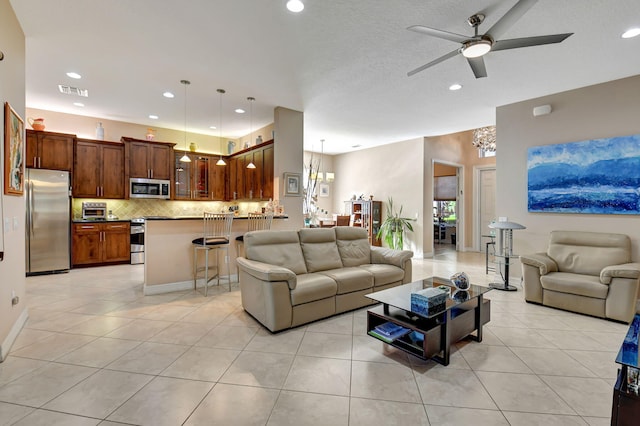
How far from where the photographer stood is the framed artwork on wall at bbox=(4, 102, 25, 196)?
251 centimetres

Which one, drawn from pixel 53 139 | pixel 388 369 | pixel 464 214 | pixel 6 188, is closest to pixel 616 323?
pixel 388 369

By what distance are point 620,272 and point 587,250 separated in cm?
72

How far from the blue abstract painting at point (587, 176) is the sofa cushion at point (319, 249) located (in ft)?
10.9

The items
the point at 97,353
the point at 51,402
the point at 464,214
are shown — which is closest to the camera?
the point at 51,402

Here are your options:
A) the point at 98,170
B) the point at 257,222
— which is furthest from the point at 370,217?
the point at 98,170

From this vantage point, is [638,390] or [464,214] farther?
[464,214]

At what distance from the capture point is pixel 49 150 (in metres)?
5.38

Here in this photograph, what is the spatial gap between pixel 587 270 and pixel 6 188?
642 centimetres

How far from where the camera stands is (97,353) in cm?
244

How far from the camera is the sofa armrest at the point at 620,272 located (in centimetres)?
301

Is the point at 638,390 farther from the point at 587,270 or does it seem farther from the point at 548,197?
the point at 548,197

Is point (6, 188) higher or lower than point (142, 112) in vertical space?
lower

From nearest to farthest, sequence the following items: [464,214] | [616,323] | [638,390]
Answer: [638,390] → [616,323] → [464,214]

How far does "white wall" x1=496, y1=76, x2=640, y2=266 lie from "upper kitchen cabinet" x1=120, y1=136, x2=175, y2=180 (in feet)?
22.6
